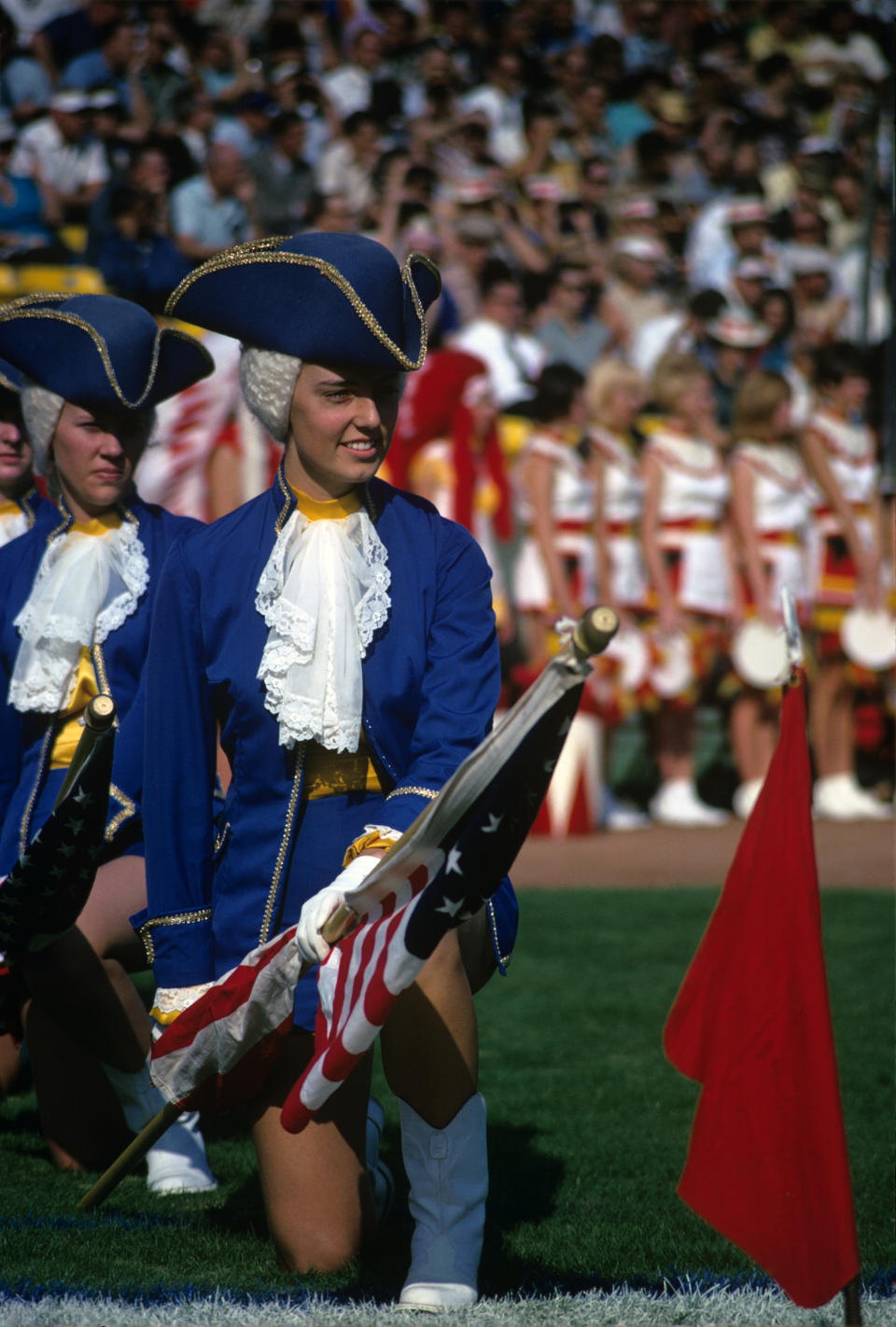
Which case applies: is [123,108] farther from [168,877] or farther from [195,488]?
[168,877]

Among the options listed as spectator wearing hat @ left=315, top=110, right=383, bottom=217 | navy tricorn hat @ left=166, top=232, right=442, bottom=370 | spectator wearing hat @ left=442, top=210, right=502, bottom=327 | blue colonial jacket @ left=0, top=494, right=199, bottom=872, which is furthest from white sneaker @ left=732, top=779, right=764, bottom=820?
navy tricorn hat @ left=166, top=232, right=442, bottom=370

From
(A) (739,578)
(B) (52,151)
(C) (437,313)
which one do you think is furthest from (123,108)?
(A) (739,578)

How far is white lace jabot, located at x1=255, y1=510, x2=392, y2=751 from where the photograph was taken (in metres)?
3.15

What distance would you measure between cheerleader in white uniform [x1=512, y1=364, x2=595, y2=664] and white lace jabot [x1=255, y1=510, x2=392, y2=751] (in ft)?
18.1

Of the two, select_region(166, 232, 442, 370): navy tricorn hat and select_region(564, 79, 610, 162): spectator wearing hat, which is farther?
select_region(564, 79, 610, 162): spectator wearing hat

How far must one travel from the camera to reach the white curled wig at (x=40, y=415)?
4172mm

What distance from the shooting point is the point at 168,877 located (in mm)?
3275

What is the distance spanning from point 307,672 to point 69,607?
1064 millimetres

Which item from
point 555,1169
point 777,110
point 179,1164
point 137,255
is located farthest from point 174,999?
point 777,110

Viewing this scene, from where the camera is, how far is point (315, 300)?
10.2 feet

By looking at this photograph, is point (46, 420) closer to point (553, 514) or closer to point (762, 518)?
point (553, 514)

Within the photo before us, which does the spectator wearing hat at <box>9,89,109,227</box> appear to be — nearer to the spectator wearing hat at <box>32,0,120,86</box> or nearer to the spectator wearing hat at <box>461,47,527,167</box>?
the spectator wearing hat at <box>32,0,120,86</box>

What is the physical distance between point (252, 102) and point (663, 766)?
532cm

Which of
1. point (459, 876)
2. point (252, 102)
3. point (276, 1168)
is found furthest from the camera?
point (252, 102)
